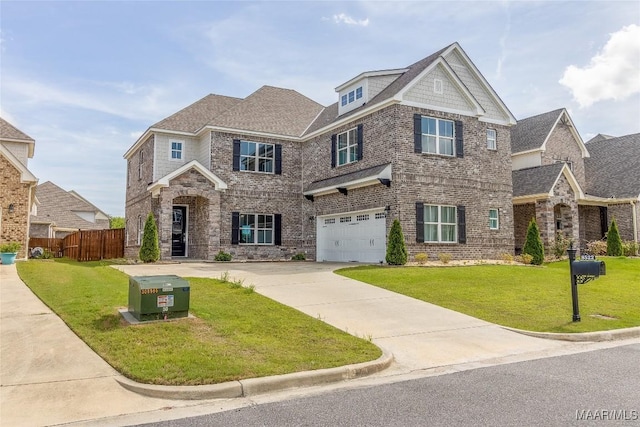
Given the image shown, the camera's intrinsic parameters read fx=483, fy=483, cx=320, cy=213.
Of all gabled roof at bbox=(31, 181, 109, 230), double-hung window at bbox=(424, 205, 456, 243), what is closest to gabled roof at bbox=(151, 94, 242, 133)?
double-hung window at bbox=(424, 205, 456, 243)

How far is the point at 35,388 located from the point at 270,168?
19.0 m

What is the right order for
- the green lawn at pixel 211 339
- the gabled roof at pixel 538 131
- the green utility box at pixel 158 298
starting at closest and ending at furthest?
the green lawn at pixel 211 339
the green utility box at pixel 158 298
the gabled roof at pixel 538 131

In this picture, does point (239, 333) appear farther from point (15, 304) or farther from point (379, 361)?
point (15, 304)

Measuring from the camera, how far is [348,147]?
2170cm

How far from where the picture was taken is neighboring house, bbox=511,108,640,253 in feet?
76.8

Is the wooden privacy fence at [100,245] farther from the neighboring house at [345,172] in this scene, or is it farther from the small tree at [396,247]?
the small tree at [396,247]

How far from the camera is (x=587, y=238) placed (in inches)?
1079

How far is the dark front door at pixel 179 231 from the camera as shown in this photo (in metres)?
23.7

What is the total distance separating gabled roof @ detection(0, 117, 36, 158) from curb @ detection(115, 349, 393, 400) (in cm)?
2353

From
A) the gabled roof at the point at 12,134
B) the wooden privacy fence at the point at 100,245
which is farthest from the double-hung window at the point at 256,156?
the gabled roof at the point at 12,134

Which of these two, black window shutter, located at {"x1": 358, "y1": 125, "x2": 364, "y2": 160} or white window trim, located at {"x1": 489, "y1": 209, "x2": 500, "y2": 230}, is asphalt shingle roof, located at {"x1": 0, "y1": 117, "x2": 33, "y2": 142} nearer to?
black window shutter, located at {"x1": 358, "y1": 125, "x2": 364, "y2": 160}

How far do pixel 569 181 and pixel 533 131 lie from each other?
243 inches

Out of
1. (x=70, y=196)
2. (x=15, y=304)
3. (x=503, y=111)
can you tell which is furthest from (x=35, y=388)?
Answer: (x=70, y=196)

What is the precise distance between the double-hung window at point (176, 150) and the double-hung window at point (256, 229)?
440 cm
